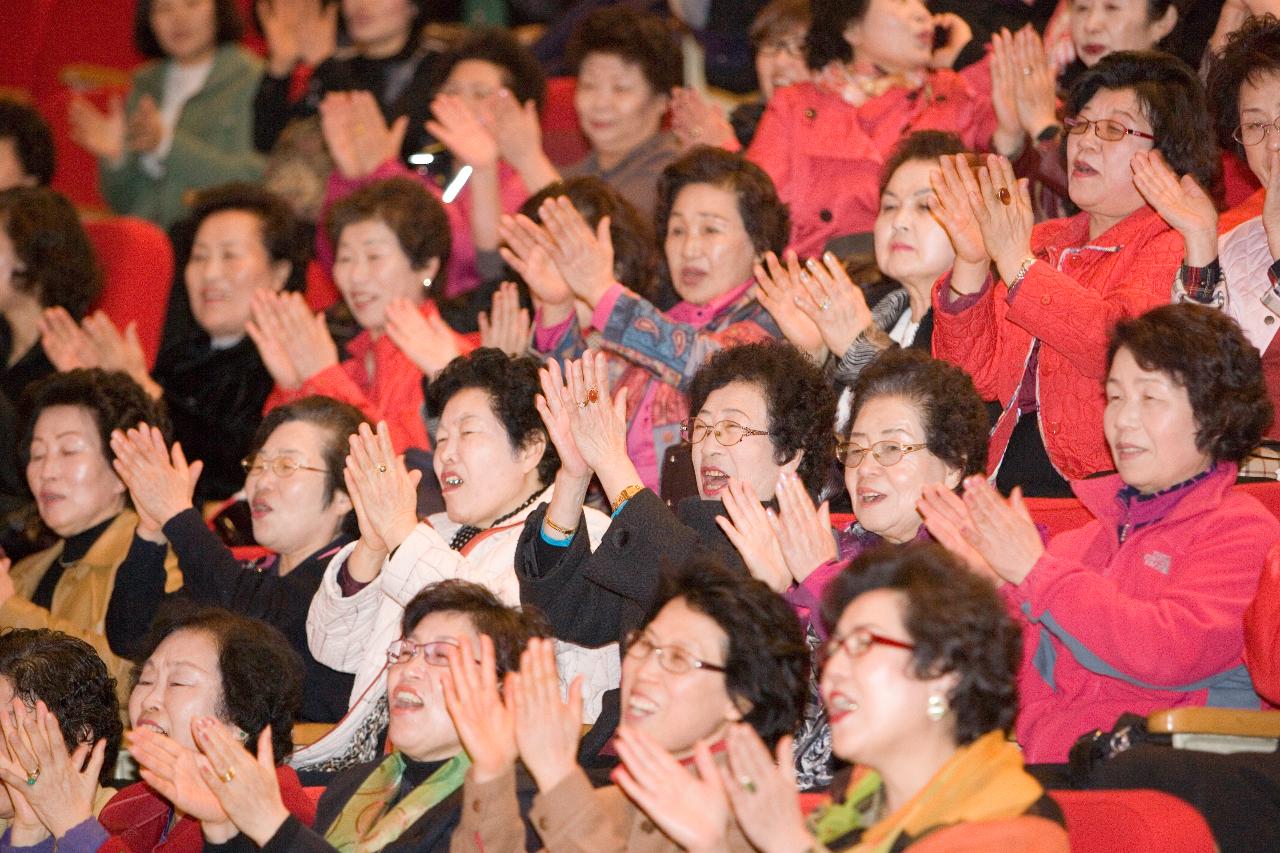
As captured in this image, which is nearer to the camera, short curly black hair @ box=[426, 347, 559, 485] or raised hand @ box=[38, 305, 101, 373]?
short curly black hair @ box=[426, 347, 559, 485]

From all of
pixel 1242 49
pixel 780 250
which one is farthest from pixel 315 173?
pixel 1242 49

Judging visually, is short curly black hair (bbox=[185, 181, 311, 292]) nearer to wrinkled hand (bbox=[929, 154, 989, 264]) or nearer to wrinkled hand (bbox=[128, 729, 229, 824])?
wrinkled hand (bbox=[929, 154, 989, 264])

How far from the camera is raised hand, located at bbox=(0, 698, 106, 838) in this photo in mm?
3180

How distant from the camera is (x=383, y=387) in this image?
4586mm

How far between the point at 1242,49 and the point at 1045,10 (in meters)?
1.50

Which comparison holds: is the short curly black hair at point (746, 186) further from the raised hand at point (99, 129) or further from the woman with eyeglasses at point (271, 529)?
the raised hand at point (99, 129)

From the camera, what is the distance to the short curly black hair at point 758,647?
2.65m

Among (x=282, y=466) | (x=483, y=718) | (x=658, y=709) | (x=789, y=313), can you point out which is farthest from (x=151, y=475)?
(x=658, y=709)

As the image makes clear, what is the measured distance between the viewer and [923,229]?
3852 mm

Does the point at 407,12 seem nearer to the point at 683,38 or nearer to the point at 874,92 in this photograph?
the point at 683,38

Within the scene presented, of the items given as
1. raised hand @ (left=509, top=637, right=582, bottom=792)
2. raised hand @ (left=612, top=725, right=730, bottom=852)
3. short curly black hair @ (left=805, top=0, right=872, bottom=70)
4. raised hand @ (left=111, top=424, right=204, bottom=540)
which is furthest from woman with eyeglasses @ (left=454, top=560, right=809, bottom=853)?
short curly black hair @ (left=805, top=0, right=872, bottom=70)

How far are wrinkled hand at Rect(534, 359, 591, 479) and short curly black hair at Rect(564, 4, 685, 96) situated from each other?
7.55ft

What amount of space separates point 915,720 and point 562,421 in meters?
1.11

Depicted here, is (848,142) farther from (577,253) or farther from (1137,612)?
(1137,612)
